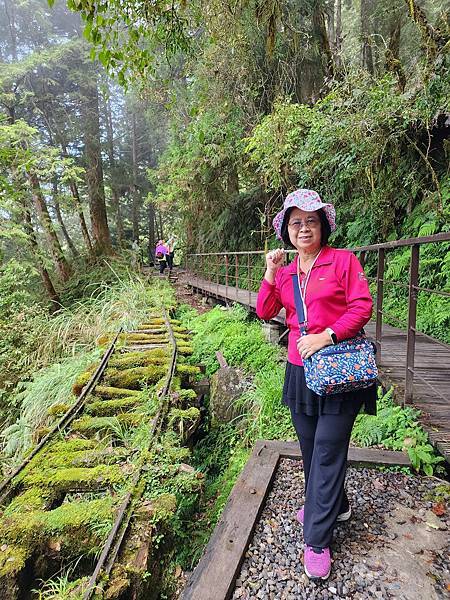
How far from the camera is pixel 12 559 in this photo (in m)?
2.20

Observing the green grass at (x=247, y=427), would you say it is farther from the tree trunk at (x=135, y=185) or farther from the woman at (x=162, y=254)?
the tree trunk at (x=135, y=185)

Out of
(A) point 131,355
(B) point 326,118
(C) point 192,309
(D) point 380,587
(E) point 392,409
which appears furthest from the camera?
(C) point 192,309

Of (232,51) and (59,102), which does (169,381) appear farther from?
(59,102)

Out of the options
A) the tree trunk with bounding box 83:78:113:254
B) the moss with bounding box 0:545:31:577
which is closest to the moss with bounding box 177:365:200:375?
the moss with bounding box 0:545:31:577

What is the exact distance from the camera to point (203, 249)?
15.5 m

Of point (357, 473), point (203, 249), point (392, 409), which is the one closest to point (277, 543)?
point (357, 473)

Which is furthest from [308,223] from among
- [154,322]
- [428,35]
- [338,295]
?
[154,322]

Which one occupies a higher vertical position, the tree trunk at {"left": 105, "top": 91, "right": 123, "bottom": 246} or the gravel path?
the tree trunk at {"left": 105, "top": 91, "right": 123, "bottom": 246}

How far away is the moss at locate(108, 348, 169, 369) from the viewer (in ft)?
17.4

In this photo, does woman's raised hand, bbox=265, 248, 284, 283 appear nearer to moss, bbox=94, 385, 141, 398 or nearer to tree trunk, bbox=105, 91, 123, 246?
moss, bbox=94, 385, 141, 398

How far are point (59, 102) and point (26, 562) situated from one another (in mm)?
17206

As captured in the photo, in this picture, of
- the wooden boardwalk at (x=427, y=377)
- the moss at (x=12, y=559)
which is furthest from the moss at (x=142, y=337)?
the moss at (x=12, y=559)

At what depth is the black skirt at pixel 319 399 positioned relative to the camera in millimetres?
1774

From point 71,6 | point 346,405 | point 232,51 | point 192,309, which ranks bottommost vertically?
point 192,309
